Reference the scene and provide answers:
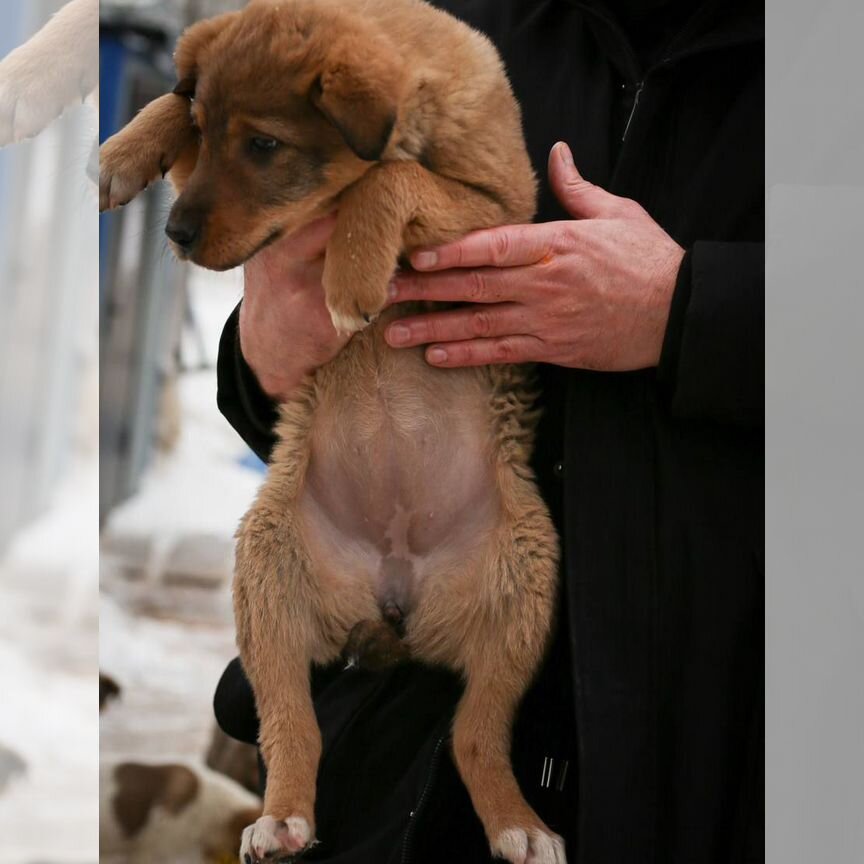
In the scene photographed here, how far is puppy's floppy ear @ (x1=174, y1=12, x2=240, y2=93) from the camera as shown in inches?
60.2

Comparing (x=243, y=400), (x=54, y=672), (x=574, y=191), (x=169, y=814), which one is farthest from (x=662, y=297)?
(x=169, y=814)

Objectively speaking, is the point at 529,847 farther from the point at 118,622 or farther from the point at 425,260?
the point at 118,622

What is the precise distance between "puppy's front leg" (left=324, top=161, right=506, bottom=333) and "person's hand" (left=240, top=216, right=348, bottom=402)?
85mm

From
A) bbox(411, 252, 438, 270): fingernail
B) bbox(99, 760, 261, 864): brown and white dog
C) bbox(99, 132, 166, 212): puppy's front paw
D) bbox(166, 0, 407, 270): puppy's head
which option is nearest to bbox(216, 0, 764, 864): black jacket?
bbox(411, 252, 438, 270): fingernail

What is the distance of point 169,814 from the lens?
221 cm

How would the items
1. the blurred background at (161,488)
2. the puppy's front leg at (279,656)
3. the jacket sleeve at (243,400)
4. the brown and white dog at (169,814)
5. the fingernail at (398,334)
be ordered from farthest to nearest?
the brown and white dog at (169,814) < the blurred background at (161,488) < the jacket sleeve at (243,400) < the fingernail at (398,334) < the puppy's front leg at (279,656)

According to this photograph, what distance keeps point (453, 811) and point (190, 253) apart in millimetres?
861

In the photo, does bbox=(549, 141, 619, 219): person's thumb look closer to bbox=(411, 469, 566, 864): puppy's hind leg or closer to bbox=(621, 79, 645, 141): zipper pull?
bbox=(621, 79, 645, 141): zipper pull

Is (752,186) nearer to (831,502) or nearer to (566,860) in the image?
(831,502)

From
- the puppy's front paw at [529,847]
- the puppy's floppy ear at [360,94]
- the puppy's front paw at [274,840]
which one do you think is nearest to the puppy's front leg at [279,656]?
the puppy's front paw at [274,840]

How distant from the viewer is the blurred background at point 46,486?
161 centimetres

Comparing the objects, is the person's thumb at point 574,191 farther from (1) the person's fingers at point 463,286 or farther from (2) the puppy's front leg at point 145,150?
(2) the puppy's front leg at point 145,150

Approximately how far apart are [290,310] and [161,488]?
0.62m

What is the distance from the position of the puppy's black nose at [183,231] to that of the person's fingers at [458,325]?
1.03 ft
